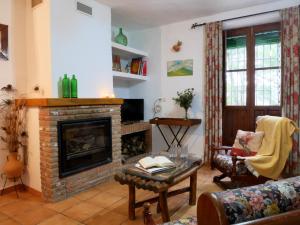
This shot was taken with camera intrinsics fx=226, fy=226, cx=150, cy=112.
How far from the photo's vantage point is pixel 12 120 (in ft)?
9.14

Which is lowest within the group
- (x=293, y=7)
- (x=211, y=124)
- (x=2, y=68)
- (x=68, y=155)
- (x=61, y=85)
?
(x=68, y=155)

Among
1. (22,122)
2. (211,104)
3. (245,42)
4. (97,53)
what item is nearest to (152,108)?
(211,104)

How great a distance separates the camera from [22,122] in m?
2.86

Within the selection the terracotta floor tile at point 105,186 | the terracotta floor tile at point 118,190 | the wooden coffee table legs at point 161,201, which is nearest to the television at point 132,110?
the terracotta floor tile at point 105,186

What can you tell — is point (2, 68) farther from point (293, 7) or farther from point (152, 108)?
point (293, 7)

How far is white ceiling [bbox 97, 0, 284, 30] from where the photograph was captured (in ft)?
10.9

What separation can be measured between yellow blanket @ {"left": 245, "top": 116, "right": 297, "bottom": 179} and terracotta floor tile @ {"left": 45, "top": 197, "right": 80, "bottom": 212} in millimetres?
2053

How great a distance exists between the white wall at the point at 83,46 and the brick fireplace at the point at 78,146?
234 mm

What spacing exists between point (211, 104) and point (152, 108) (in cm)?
124

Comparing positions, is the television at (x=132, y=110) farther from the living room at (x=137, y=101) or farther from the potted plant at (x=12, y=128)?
the potted plant at (x=12, y=128)

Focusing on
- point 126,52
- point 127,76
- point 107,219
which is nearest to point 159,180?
point 107,219

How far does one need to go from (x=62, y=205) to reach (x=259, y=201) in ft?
7.32

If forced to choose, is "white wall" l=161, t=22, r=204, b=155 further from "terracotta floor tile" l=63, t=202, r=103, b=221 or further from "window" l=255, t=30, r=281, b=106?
"terracotta floor tile" l=63, t=202, r=103, b=221

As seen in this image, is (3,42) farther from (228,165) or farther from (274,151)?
(274,151)
